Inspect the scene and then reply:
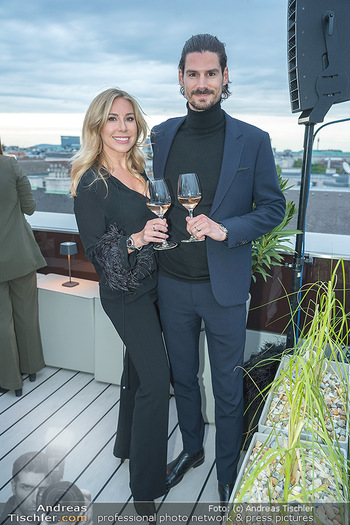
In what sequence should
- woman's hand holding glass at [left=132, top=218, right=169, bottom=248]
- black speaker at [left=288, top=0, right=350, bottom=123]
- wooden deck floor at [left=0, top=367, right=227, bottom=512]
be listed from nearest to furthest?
woman's hand holding glass at [left=132, top=218, right=169, bottom=248], black speaker at [left=288, top=0, right=350, bottom=123], wooden deck floor at [left=0, top=367, right=227, bottom=512]

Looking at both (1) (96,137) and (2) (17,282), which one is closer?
(1) (96,137)

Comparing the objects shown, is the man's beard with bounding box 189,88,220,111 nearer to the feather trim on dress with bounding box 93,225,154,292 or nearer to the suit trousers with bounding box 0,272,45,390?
the feather trim on dress with bounding box 93,225,154,292

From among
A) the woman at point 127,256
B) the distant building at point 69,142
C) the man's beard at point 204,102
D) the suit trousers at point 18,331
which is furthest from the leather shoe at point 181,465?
the distant building at point 69,142

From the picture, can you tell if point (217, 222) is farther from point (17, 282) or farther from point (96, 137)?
point (17, 282)

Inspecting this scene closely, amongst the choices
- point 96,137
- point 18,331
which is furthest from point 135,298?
point 18,331

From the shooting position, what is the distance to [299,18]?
1.86 m

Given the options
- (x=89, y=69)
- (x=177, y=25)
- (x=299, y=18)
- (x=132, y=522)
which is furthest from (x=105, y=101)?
(x=132, y=522)

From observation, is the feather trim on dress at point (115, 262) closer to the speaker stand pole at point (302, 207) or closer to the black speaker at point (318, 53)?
the speaker stand pole at point (302, 207)

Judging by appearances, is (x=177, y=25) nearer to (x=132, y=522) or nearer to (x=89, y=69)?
(x=89, y=69)

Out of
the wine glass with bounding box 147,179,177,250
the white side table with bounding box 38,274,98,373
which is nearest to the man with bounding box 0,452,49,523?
the white side table with bounding box 38,274,98,373

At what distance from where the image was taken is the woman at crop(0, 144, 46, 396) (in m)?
2.68

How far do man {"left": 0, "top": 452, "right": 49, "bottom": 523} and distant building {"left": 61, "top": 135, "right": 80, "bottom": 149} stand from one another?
2044 millimetres

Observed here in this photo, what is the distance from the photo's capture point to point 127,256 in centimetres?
176

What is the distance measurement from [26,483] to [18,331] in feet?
3.54
